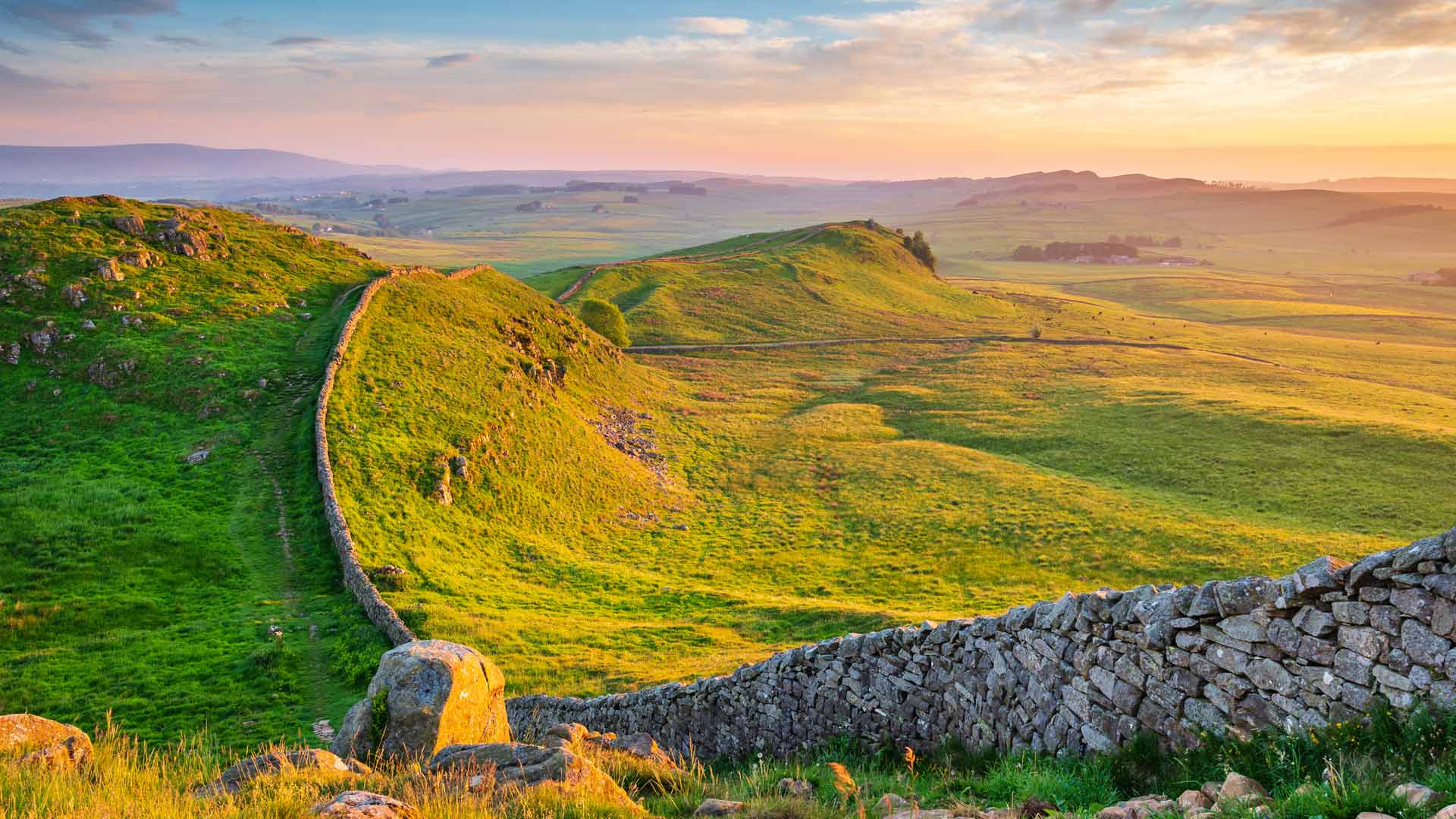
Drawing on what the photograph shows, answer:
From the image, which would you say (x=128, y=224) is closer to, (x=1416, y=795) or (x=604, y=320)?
(x=604, y=320)

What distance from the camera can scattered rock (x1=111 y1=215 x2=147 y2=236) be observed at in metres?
49.8

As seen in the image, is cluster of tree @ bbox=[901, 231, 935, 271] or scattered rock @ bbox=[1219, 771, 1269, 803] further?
cluster of tree @ bbox=[901, 231, 935, 271]

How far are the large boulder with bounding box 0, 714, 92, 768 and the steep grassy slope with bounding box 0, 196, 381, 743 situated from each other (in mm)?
8444

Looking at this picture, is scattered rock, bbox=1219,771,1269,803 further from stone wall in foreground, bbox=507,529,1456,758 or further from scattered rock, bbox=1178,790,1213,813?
stone wall in foreground, bbox=507,529,1456,758

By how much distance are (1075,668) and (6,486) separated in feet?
125

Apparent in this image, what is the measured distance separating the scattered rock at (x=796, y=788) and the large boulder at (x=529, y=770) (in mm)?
2278

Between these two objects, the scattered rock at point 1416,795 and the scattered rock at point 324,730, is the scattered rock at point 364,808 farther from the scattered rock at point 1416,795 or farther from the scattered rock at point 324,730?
the scattered rock at point 324,730

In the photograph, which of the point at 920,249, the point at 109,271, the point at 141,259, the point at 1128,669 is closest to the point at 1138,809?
the point at 1128,669

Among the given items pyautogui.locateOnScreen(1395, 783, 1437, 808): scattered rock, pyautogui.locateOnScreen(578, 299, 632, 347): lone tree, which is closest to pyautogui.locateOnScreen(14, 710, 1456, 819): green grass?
pyautogui.locateOnScreen(1395, 783, 1437, 808): scattered rock

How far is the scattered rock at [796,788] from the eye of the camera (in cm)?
1010

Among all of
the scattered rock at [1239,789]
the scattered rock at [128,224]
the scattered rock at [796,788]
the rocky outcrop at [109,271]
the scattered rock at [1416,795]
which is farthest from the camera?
the scattered rock at [128,224]

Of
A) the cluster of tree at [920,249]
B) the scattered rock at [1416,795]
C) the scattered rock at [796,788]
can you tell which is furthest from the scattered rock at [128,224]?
the cluster of tree at [920,249]

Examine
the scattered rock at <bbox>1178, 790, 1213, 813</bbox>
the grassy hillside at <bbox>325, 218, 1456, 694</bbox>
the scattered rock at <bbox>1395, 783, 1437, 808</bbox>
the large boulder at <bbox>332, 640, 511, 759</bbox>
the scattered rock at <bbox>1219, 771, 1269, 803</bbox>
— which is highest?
the scattered rock at <bbox>1395, 783, 1437, 808</bbox>

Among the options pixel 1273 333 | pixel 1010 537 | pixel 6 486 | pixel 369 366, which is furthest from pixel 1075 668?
pixel 1273 333
